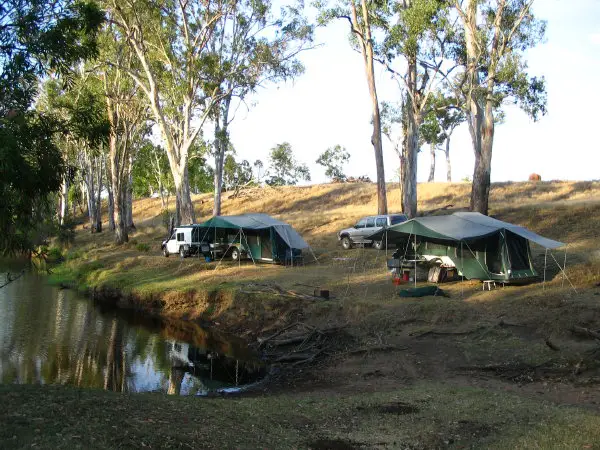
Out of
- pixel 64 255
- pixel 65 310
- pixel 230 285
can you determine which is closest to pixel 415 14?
pixel 230 285

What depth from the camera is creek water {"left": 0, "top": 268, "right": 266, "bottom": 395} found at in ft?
44.7

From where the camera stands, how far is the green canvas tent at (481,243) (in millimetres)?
17109

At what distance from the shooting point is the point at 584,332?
11891 millimetres

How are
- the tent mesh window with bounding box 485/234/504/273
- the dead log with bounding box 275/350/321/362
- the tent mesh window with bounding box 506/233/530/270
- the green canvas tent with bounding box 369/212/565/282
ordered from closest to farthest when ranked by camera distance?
the dead log with bounding box 275/350/321/362
the green canvas tent with bounding box 369/212/565/282
the tent mesh window with bounding box 506/233/530/270
the tent mesh window with bounding box 485/234/504/273

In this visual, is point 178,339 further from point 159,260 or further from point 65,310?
point 159,260

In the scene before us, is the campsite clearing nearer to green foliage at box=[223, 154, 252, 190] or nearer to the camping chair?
the camping chair

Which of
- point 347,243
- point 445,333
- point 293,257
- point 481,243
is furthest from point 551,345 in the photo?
point 347,243

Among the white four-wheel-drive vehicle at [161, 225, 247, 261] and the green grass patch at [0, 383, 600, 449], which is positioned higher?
the white four-wheel-drive vehicle at [161, 225, 247, 261]

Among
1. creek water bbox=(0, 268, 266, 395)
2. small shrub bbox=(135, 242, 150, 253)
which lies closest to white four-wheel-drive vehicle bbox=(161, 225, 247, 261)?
small shrub bbox=(135, 242, 150, 253)

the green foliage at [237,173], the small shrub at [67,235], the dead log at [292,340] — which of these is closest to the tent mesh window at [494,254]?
the dead log at [292,340]

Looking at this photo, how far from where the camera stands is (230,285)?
20.9 m

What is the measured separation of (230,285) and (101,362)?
635 cm

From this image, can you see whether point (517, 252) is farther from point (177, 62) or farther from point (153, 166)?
point (153, 166)

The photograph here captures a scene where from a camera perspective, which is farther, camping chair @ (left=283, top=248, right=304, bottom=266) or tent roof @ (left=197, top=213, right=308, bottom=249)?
camping chair @ (left=283, top=248, right=304, bottom=266)
